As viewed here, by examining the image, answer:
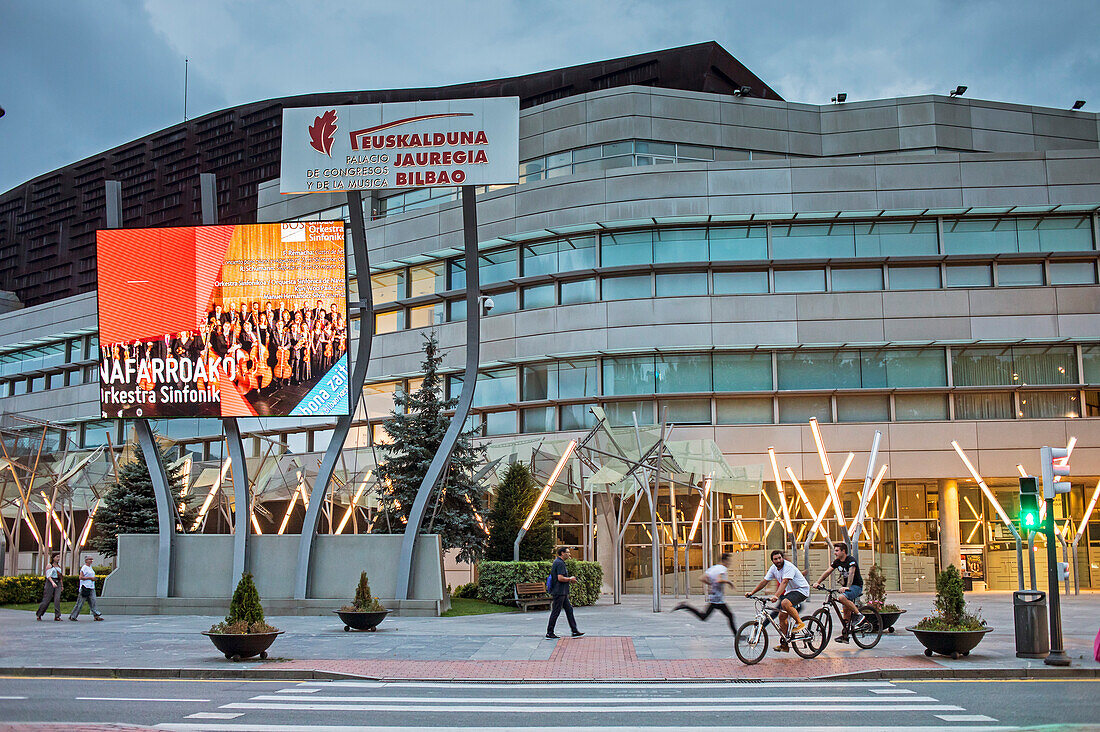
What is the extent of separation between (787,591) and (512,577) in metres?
13.7

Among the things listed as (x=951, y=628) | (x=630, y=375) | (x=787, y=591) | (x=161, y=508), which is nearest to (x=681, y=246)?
(x=630, y=375)

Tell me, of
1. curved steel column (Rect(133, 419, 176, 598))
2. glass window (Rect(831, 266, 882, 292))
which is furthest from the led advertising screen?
glass window (Rect(831, 266, 882, 292))

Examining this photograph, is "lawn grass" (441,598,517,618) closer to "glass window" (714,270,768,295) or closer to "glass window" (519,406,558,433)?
"glass window" (519,406,558,433)

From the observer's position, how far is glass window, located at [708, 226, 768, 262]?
142 ft

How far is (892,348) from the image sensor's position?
4244cm

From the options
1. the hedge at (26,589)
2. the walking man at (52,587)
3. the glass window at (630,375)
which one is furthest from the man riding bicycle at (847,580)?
the hedge at (26,589)

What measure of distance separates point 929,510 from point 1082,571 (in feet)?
21.8

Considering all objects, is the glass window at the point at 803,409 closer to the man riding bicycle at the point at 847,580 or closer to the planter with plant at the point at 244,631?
the man riding bicycle at the point at 847,580

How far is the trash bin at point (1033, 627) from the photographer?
51.3ft

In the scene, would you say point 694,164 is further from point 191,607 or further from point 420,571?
point 191,607

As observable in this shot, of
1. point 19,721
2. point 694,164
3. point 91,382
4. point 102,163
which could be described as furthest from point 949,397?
point 102,163

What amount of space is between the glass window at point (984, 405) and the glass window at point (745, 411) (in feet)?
25.7

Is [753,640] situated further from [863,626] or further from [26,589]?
[26,589]

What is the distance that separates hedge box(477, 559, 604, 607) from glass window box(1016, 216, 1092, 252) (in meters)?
25.1
